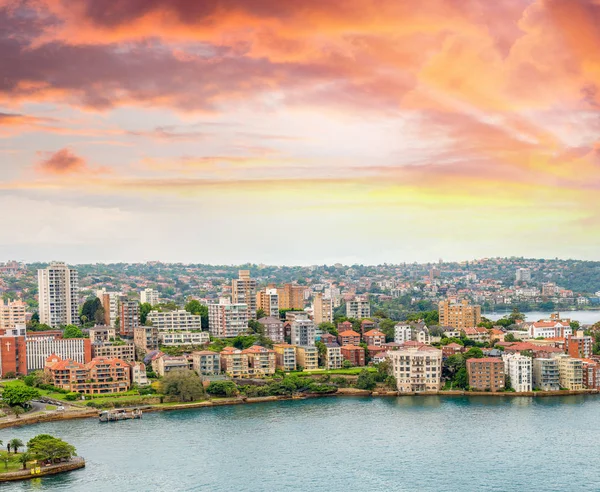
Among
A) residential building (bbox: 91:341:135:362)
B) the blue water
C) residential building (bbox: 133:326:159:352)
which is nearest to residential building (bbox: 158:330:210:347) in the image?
residential building (bbox: 133:326:159:352)

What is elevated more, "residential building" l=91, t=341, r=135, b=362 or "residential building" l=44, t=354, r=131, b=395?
"residential building" l=91, t=341, r=135, b=362

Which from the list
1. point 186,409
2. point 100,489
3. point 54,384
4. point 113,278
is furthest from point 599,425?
point 113,278

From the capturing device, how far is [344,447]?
1662 cm

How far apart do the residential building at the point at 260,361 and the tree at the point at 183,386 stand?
2.70m

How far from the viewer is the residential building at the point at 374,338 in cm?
2808

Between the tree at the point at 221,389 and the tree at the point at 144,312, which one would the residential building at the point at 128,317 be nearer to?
the tree at the point at 144,312

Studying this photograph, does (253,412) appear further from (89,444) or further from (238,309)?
(238,309)

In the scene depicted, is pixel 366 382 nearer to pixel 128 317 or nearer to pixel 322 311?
pixel 128 317

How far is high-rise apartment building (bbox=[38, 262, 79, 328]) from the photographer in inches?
1166

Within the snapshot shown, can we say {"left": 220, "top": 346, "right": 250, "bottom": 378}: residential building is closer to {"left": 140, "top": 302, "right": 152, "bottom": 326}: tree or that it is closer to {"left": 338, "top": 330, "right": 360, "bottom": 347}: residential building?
{"left": 338, "top": 330, "right": 360, "bottom": 347}: residential building

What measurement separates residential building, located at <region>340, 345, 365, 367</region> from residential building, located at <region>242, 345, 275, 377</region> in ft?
8.49

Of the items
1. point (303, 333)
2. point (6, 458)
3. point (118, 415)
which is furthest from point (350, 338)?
point (6, 458)

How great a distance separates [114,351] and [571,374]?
11808mm

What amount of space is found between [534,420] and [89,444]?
884 cm
